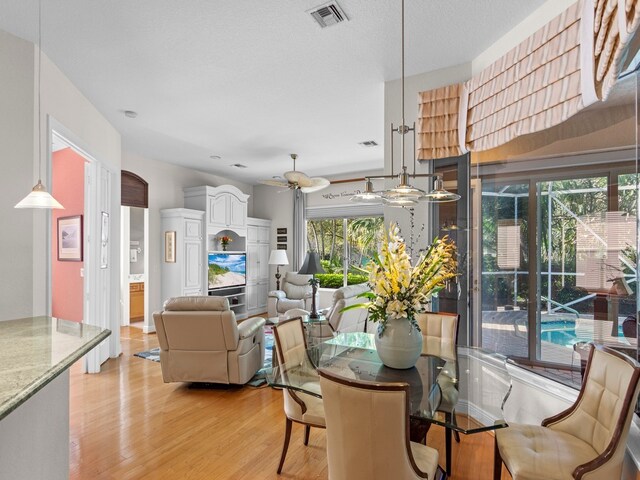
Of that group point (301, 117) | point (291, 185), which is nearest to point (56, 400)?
point (301, 117)

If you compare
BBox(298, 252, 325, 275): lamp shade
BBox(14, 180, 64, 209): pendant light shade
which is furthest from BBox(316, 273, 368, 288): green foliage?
BBox(14, 180, 64, 209): pendant light shade

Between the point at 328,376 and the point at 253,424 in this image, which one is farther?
the point at 253,424

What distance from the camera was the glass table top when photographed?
162 cm

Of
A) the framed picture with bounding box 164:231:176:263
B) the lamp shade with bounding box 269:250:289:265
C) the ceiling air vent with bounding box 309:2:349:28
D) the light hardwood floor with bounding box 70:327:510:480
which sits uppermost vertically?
the ceiling air vent with bounding box 309:2:349:28

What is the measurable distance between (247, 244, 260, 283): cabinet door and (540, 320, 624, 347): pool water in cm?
593

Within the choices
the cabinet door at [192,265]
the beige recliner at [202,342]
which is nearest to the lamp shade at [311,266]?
the beige recliner at [202,342]

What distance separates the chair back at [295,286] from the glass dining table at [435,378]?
4473 millimetres

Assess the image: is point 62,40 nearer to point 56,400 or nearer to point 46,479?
point 56,400

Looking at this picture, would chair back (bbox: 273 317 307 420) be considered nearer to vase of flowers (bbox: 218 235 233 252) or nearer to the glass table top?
the glass table top

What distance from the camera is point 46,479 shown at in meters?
1.50

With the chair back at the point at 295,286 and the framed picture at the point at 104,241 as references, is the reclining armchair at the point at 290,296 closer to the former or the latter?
the chair back at the point at 295,286

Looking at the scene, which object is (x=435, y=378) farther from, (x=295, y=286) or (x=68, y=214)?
(x=295, y=286)

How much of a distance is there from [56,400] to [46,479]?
0.30m

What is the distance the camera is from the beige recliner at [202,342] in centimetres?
346
